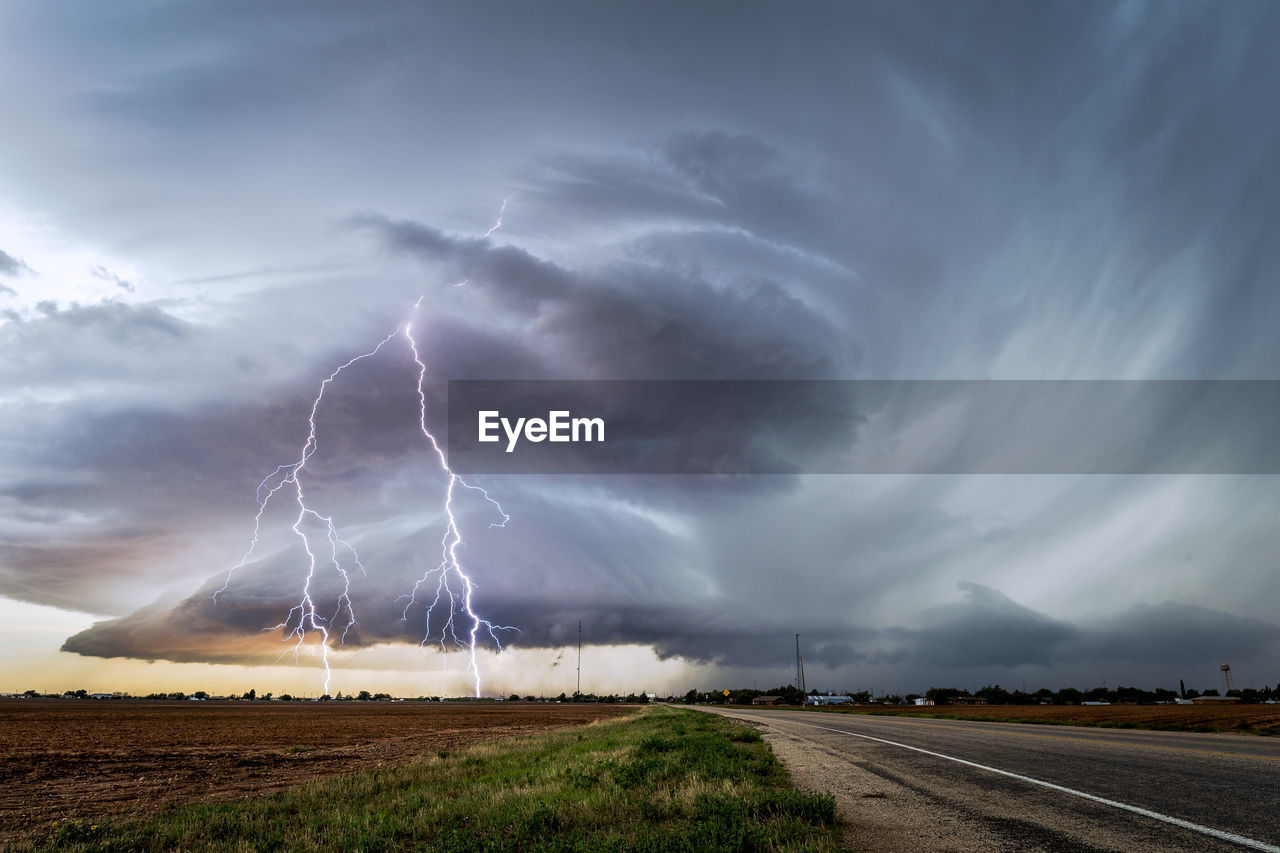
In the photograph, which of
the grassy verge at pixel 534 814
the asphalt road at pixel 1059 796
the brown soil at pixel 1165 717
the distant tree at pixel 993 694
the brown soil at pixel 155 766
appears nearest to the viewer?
the asphalt road at pixel 1059 796

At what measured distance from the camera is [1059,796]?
30.5 feet

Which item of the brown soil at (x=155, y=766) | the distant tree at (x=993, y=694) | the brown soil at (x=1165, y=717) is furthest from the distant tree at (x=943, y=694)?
the brown soil at (x=155, y=766)

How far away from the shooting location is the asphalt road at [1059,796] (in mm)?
6980

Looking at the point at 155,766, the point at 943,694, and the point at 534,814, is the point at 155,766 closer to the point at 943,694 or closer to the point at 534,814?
the point at 534,814

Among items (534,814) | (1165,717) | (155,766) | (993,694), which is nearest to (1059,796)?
(534,814)

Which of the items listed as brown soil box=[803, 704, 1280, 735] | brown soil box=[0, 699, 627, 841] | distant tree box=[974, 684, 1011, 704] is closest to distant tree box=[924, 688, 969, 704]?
distant tree box=[974, 684, 1011, 704]

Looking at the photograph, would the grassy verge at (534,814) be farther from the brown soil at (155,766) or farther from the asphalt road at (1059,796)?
the brown soil at (155,766)

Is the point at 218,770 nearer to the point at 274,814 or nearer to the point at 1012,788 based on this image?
the point at 274,814

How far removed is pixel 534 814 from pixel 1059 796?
743cm

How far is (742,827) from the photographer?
7.68 m

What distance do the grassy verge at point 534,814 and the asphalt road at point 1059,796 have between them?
3.71 ft

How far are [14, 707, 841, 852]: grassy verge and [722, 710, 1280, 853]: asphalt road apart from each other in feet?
3.71

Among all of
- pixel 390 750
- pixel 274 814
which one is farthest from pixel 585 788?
pixel 390 750

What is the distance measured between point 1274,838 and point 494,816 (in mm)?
9557
